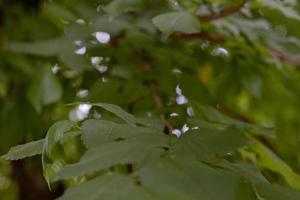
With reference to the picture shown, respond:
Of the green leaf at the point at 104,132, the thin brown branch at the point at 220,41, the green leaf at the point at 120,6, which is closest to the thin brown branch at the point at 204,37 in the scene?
the thin brown branch at the point at 220,41

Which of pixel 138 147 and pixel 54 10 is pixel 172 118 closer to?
pixel 138 147

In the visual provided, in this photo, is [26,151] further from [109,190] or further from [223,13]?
[223,13]

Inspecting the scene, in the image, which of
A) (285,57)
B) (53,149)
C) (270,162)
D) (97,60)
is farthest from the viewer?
(97,60)

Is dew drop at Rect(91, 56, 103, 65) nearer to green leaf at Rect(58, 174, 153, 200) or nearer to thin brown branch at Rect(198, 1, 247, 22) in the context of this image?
thin brown branch at Rect(198, 1, 247, 22)

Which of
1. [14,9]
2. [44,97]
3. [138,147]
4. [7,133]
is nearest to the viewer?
[138,147]

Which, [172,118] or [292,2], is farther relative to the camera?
[292,2]

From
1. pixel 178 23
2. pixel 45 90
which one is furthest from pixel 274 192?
pixel 45 90

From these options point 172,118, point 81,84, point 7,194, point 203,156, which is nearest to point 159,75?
point 81,84
